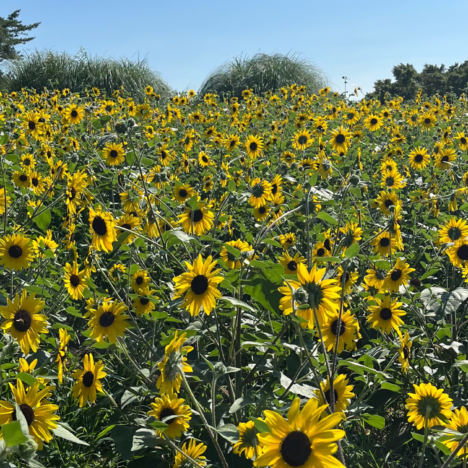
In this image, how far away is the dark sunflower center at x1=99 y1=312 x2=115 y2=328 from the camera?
234 centimetres

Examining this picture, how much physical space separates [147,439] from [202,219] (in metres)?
1.63

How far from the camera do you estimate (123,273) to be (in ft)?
11.1

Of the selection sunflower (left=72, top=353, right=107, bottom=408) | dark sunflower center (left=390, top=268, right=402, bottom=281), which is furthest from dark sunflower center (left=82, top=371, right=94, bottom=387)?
dark sunflower center (left=390, top=268, right=402, bottom=281)

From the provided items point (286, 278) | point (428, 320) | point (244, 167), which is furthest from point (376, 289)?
point (244, 167)

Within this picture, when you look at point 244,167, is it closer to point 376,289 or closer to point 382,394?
point 376,289

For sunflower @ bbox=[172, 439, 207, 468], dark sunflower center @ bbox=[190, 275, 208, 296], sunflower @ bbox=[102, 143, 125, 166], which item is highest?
sunflower @ bbox=[102, 143, 125, 166]

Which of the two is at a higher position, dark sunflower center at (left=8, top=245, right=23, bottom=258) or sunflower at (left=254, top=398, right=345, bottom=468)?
dark sunflower center at (left=8, top=245, right=23, bottom=258)

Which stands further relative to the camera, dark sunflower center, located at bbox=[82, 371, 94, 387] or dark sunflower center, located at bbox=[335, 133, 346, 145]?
dark sunflower center, located at bbox=[335, 133, 346, 145]

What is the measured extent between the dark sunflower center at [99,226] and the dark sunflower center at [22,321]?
66cm

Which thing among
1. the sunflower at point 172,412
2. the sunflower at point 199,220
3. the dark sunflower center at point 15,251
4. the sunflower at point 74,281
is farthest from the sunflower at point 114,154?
the sunflower at point 172,412

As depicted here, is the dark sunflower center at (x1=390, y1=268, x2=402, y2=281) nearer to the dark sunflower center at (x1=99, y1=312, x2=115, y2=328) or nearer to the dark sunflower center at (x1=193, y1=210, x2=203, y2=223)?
the dark sunflower center at (x1=193, y1=210, x2=203, y2=223)

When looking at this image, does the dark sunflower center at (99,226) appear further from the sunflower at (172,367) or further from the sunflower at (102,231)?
the sunflower at (172,367)

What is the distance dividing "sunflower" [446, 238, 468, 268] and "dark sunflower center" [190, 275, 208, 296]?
1795 millimetres

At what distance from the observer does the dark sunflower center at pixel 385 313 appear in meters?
2.65
